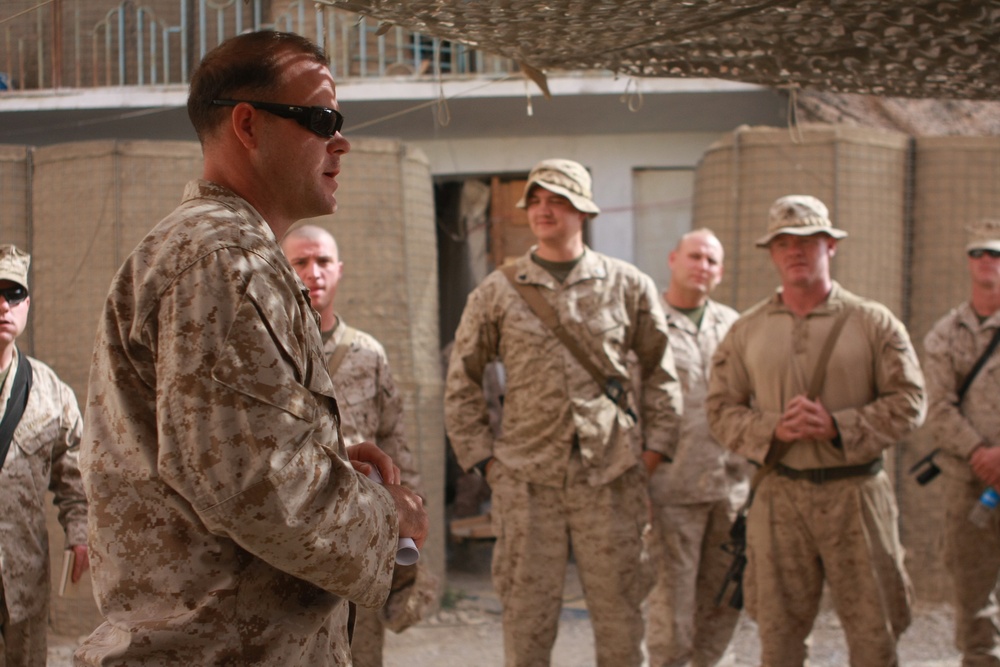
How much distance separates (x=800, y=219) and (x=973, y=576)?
2.14 m

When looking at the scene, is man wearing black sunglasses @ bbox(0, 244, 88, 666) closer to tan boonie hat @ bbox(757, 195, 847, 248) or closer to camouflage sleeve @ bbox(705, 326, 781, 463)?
camouflage sleeve @ bbox(705, 326, 781, 463)

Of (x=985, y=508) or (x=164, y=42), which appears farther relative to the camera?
(x=164, y=42)

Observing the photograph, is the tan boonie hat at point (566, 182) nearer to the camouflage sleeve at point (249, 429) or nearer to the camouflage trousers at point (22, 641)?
the camouflage trousers at point (22, 641)

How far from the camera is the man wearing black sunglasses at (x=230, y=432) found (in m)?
1.89

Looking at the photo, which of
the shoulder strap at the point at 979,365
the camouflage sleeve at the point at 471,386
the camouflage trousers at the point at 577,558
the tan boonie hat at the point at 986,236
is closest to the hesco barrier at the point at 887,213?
the tan boonie hat at the point at 986,236

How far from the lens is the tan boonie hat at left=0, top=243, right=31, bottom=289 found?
419 centimetres

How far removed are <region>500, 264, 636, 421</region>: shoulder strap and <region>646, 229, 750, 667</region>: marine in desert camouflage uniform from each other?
95cm

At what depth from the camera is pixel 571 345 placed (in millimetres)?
4934

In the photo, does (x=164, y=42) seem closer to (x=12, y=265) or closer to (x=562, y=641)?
(x=12, y=265)

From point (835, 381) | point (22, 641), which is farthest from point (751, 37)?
point (22, 641)

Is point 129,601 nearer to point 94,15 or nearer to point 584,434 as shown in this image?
point 584,434

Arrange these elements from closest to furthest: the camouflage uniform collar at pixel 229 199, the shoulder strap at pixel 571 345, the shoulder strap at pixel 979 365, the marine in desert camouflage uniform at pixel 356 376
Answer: the camouflage uniform collar at pixel 229 199, the marine in desert camouflage uniform at pixel 356 376, the shoulder strap at pixel 571 345, the shoulder strap at pixel 979 365

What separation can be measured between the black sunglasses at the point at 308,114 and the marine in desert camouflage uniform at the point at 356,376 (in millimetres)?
2497

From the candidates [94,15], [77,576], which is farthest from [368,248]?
[94,15]
